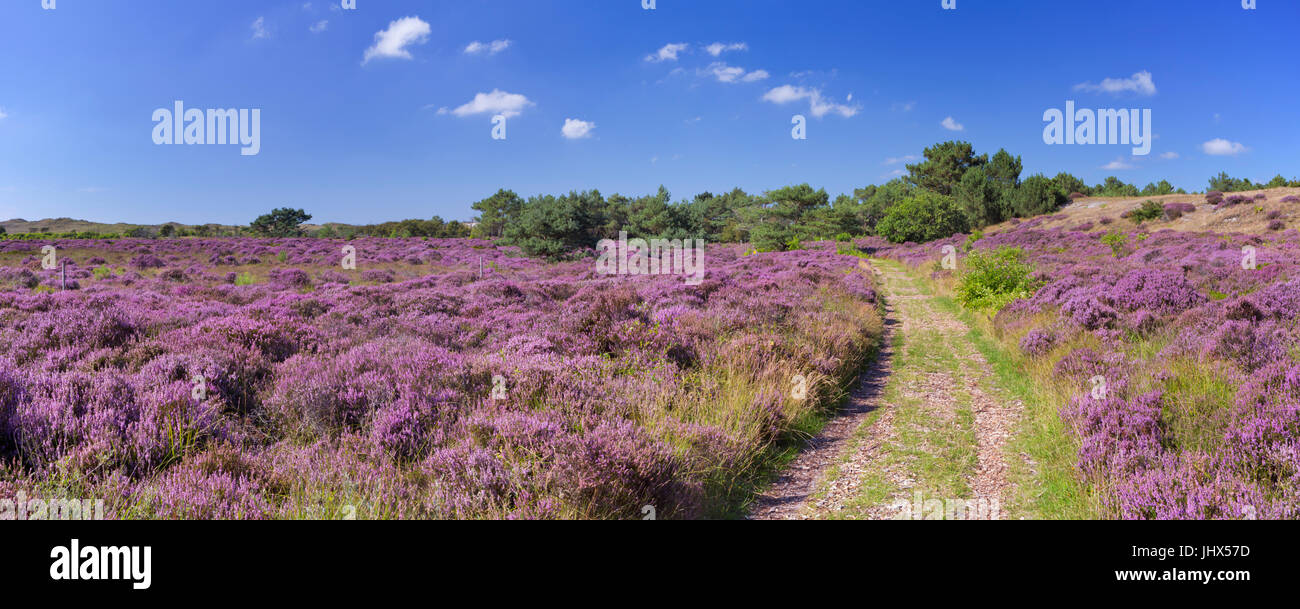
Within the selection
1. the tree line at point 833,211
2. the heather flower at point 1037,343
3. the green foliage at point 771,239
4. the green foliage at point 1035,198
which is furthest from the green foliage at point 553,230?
the green foliage at point 1035,198

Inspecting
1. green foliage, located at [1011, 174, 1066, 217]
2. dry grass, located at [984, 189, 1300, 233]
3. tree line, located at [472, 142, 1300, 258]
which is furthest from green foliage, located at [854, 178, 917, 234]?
dry grass, located at [984, 189, 1300, 233]

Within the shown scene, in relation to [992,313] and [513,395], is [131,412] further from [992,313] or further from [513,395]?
[992,313]

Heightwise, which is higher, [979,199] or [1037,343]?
[979,199]

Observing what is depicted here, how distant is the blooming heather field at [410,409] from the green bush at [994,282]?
211 inches

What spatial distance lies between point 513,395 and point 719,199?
249 feet

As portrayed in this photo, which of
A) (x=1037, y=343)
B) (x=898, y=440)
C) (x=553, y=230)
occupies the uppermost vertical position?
(x=553, y=230)

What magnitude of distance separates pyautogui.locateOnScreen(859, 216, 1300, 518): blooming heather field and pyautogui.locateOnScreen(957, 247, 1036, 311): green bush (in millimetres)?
1570

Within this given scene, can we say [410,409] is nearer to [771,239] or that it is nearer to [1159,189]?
[771,239]

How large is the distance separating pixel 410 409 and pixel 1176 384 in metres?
7.55

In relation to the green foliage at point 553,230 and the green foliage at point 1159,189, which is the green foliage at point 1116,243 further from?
the green foliage at point 1159,189

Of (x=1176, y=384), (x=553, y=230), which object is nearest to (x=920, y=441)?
(x=1176, y=384)

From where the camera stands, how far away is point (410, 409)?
16.2ft

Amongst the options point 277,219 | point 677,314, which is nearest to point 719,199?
point 277,219

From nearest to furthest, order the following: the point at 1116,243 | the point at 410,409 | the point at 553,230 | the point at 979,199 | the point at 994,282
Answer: the point at 410,409 → the point at 994,282 → the point at 1116,243 → the point at 553,230 → the point at 979,199
